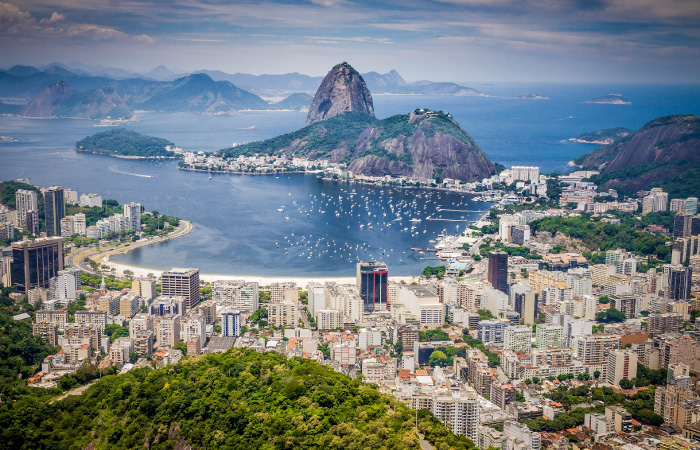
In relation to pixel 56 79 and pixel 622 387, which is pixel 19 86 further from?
pixel 622 387

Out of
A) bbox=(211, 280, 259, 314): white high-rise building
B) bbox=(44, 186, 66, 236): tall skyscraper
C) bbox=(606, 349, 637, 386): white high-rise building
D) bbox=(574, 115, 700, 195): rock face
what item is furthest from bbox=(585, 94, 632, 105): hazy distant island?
bbox=(606, 349, 637, 386): white high-rise building

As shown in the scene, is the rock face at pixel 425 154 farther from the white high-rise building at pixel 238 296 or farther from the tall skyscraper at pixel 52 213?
the white high-rise building at pixel 238 296

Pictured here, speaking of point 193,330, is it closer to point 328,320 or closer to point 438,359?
point 328,320

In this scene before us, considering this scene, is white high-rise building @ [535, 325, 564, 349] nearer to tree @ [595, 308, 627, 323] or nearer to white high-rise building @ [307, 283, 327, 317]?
tree @ [595, 308, 627, 323]

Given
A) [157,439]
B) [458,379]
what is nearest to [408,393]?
[458,379]

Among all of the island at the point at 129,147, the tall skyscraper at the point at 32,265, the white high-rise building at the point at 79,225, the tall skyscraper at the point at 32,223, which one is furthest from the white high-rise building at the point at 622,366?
the island at the point at 129,147

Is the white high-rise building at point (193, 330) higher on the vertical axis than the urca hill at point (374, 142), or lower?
lower

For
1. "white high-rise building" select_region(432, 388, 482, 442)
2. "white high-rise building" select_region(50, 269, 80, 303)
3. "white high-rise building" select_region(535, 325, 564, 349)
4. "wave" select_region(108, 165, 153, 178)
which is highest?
"wave" select_region(108, 165, 153, 178)
